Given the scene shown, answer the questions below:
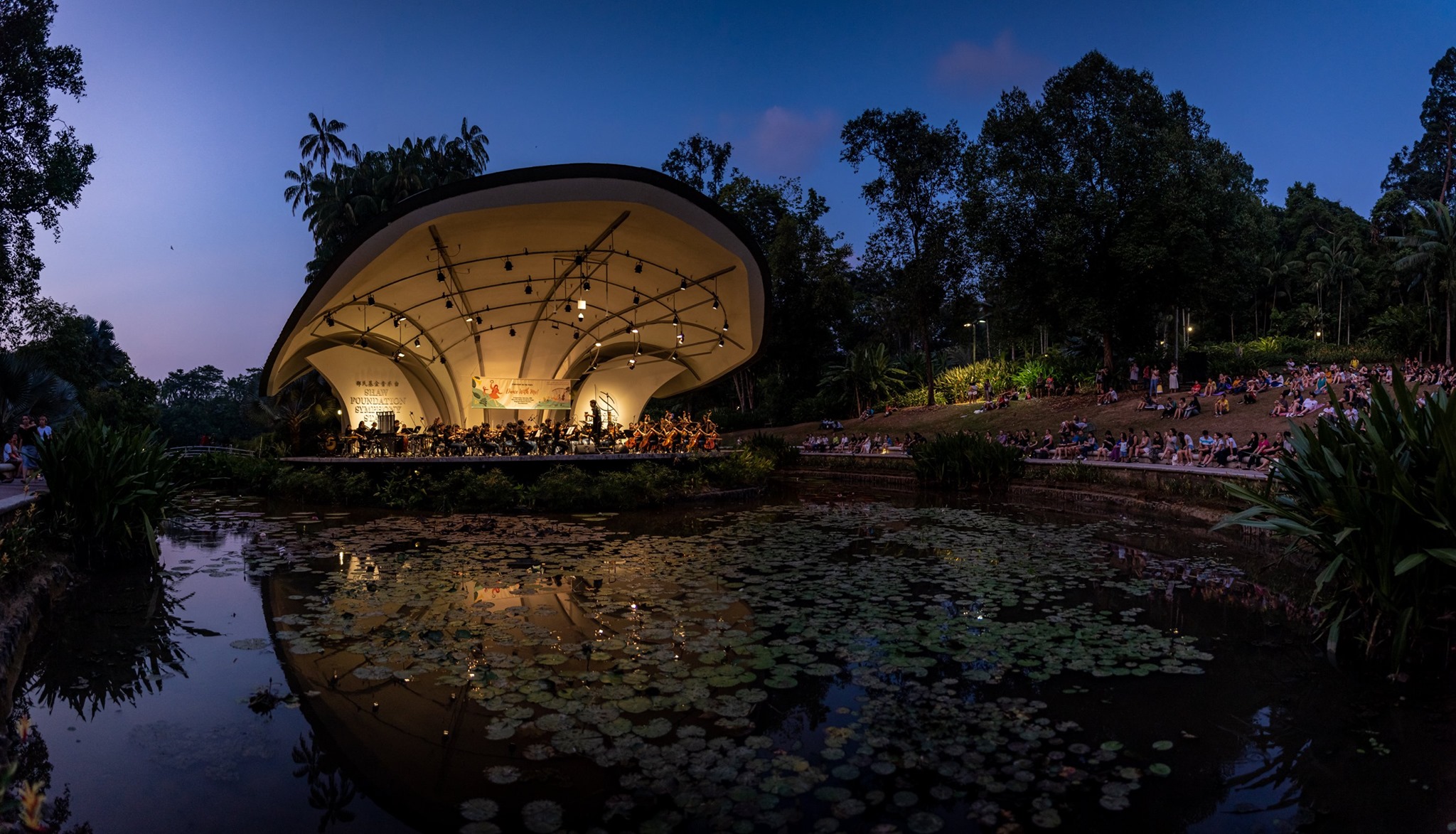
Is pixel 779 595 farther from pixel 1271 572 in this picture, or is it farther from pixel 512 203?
pixel 512 203

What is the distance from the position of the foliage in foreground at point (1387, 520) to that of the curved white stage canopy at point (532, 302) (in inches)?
396

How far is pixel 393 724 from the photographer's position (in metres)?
3.62

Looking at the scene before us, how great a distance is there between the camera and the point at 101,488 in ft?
24.5

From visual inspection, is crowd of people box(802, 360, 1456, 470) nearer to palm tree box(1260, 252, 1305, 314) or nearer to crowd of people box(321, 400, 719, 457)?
crowd of people box(321, 400, 719, 457)

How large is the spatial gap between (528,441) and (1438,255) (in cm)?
3716

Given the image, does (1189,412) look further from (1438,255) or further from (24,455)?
(24,455)

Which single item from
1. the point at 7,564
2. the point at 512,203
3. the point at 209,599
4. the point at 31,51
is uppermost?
the point at 31,51

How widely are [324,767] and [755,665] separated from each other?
2232 mm

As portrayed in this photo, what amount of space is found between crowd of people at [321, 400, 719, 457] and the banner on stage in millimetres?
2229

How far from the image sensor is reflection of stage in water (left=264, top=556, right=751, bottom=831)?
301cm

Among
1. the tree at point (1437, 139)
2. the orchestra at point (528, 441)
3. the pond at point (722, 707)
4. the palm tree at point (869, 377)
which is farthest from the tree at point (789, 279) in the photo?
the tree at point (1437, 139)

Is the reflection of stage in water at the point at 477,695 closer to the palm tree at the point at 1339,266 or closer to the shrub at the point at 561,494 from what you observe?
the shrub at the point at 561,494

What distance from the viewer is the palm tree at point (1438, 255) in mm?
28750

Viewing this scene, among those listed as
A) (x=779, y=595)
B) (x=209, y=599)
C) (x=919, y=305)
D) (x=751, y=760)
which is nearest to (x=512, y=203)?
(x=209, y=599)
